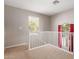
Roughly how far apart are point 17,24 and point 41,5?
90 cm

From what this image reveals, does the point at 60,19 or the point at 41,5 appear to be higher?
the point at 41,5

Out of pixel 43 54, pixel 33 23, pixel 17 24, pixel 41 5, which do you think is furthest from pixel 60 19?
pixel 17 24

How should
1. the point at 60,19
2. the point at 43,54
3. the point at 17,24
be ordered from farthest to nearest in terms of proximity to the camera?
the point at 17,24 < the point at 60,19 < the point at 43,54

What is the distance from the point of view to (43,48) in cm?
178

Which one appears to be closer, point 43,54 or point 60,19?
point 43,54

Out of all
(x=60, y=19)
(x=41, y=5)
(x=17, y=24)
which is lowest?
(x=17, y=24)

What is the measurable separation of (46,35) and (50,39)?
137 millimetres

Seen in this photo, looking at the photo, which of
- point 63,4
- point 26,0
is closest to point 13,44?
point 26,0

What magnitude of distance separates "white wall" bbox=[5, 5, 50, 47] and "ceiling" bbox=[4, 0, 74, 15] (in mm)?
139

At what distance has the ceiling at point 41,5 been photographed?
6.13 ft

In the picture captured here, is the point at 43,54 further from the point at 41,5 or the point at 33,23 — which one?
the point at 41,5

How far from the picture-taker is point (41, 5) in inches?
79.0

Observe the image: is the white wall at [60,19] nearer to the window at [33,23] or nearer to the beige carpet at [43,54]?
the window at [33,23]
